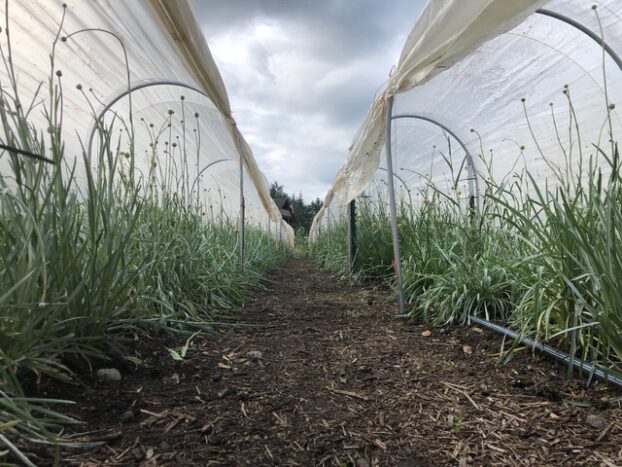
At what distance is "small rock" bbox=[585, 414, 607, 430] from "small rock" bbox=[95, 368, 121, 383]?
1357mm

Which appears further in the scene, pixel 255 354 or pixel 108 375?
pixel 255 354

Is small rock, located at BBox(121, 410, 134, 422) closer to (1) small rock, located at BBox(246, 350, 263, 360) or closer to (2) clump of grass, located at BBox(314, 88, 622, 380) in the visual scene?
(1) small rock, located at BBox(246, 350, 263, 360)

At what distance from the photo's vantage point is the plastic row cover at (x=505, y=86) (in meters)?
1.61

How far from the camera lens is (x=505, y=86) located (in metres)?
2.62

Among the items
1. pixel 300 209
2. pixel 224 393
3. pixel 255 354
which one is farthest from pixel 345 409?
pixel 300 209

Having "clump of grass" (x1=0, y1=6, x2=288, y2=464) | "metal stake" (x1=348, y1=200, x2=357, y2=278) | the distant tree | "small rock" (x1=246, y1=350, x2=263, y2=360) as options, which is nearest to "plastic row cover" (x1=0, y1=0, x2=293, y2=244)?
"clump of grass" (x1=0, y1=6, x2=288, y2=464)

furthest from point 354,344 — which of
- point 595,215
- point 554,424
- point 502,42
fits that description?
point 502,42

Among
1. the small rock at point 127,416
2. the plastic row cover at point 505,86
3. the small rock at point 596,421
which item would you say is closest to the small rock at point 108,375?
the small rock at point 127,416

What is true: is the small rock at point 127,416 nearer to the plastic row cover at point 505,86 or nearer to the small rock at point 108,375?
the small rock at point 108,375

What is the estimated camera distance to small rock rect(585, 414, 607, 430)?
95 cm

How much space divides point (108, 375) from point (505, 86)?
291 cm

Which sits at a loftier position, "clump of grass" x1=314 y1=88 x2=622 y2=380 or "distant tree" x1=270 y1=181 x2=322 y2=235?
"distant tree" x1=270 y1=181 x2=322 y2=235

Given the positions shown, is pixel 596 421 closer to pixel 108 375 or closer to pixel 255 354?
pixel 255 354

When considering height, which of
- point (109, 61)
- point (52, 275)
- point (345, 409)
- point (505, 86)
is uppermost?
point (505, 86)
